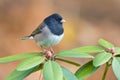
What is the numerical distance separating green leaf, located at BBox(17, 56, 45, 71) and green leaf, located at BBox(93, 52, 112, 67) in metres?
0.15

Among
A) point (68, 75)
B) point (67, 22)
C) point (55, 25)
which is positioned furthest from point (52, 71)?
point (67, 22)

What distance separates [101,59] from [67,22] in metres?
4.10

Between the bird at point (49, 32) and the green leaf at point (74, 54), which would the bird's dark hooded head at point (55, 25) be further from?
the green leaf at point (74, 54)

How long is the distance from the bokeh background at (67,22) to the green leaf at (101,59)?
3.17 metres

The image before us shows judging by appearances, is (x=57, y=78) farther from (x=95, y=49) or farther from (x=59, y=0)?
(x=59, y=0)

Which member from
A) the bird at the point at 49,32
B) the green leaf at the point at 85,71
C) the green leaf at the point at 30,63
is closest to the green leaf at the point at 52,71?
the green leaf at the point at 30,63

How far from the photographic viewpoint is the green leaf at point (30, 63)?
108 cm

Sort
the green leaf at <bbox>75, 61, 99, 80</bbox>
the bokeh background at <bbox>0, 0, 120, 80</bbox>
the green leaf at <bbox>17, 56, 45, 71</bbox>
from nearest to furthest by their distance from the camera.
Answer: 1. the green leaf at <bbox>17, 56, 45, 71</bbox>
2. the green leaf at <bbox>75, 61, 99, 80</bbox>
3. the bokeh background at <bbox>0, 0, 120, 80</bbox>

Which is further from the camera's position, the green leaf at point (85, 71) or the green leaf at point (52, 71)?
the green leaf at point (85, 71)

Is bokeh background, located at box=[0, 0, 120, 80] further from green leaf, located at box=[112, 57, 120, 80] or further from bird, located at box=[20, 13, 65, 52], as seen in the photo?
green leaf, located at box=[112, 57, 120, 80]

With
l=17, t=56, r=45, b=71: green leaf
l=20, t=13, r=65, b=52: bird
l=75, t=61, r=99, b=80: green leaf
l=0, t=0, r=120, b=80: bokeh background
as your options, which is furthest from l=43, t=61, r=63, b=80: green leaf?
l=0, t=0, r=120, b=80: bokeh background

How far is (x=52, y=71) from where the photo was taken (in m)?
1.10

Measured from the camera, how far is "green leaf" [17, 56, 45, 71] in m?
1.08

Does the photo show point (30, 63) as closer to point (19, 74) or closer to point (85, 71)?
A: point (19, 74)
